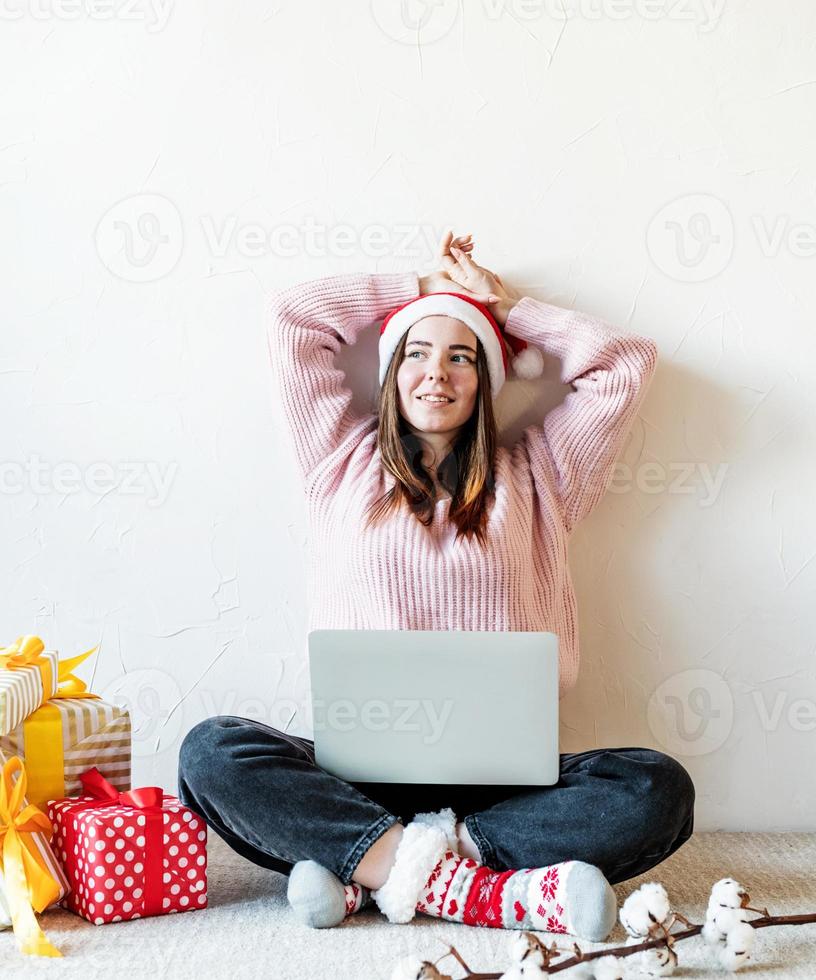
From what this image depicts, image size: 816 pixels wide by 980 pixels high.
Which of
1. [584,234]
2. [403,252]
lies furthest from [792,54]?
[403,252]

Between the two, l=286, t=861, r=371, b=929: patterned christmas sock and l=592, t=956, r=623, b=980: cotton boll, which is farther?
l=286, t=861, r=371, b=929: patterned christmas sock

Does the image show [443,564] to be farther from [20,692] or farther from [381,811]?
[20,692]

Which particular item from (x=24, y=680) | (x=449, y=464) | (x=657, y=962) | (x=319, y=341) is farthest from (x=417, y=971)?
(x=319, y=341)

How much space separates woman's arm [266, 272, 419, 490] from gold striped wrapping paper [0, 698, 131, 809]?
1.33ft

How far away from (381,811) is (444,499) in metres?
0.42

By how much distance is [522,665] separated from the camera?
1.17m

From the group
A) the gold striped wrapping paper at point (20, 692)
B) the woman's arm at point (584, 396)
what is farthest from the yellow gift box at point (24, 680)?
the woman's arm at point (584, 396)

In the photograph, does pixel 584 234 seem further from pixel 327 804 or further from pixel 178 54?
pixel 327 804

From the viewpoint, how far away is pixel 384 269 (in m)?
1.52

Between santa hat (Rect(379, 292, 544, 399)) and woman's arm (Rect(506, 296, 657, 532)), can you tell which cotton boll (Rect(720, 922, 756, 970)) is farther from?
santa hat (Rect(379, 292, 544, 399))

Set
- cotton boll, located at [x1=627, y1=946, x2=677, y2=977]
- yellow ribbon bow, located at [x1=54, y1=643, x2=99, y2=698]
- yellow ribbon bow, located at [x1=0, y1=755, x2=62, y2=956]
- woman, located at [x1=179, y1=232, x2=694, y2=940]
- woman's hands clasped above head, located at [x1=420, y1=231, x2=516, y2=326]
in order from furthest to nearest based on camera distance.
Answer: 1. woman's hands clasped above head, located at [x1=420, y1=231, x2=516, y2=326]
2. yellow ribbon bow, located at [x1=54, y1=643, x2=99, y2=698]
3. woman, located at [x1=179, y1=232, x2=694, y2=940]
4. yellow ribbon bow, located at [x1=0, y1=755, x2=62, y2=956]
5. cotton boll, located at [x1=627, y1=946, x2=677, y2=977]

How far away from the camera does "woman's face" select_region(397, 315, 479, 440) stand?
1.42 m

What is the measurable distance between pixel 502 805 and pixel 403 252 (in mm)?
762

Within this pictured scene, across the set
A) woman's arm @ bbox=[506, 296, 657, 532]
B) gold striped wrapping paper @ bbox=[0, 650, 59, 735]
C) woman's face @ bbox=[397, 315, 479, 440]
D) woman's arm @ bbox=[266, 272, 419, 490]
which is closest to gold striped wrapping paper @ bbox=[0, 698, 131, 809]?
gold striped wrapping paper @ bbox=[0, 650, 59, 735]
